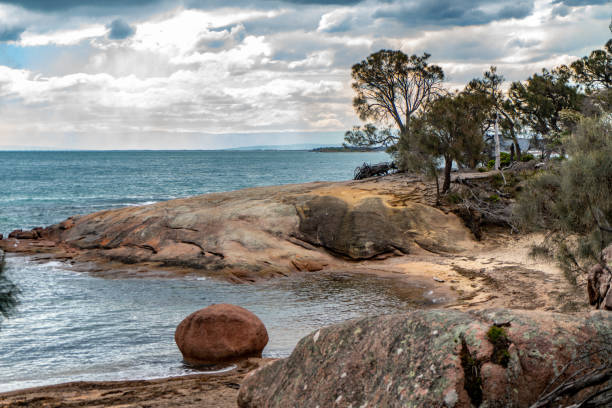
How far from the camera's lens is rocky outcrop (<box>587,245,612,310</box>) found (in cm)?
937

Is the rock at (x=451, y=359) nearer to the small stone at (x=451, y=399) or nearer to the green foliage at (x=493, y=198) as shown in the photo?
the small stone at (x=451, y=399)

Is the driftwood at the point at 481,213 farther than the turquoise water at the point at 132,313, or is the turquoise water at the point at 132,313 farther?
the driftwood at the point at 481,213

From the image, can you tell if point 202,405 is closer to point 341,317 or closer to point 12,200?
point 341,317

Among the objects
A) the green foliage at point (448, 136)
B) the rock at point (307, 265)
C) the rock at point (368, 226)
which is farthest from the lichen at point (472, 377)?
the green foliage at point (448, 136)

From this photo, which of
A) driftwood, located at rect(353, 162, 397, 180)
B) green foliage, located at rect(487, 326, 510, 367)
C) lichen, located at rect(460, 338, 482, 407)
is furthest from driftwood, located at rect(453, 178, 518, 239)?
lichen, located at rect(460, 338, 482, 407)

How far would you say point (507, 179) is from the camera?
2756cm

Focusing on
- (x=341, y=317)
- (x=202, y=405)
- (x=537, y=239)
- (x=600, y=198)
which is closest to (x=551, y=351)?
(x=202, y=405)

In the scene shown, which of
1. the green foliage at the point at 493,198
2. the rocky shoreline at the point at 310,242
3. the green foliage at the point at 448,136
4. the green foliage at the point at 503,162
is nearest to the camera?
the rocky shoreline at the point at 310,242

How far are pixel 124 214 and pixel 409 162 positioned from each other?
14581mm

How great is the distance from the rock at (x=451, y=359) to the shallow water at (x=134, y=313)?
22.4 feet

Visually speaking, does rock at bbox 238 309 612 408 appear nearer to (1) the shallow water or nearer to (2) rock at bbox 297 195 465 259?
(1) the shallow water

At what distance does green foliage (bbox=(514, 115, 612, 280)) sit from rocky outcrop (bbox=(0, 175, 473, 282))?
10.7 m

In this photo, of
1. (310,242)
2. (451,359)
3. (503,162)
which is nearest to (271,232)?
(310,242)

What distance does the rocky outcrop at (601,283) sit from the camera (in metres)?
9.37
